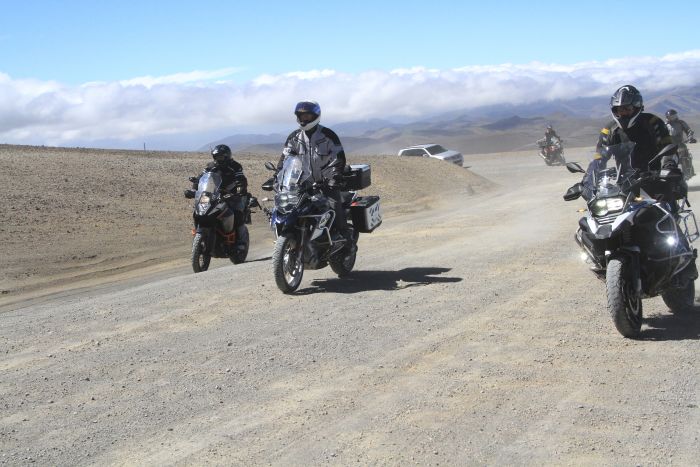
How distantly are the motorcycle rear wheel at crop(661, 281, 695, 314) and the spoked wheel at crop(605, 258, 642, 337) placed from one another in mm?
910

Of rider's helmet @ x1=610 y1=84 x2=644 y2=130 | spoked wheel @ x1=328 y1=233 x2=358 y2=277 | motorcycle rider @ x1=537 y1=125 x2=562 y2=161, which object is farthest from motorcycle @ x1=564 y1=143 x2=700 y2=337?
motorcycle rider @ x1=537 y1=125 x2=562 y2=161

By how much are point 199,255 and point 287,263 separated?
3980mm

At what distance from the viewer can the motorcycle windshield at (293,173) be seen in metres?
10.2

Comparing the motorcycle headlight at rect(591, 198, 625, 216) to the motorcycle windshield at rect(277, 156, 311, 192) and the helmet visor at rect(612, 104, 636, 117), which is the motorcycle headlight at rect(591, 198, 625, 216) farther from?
the motorcycle windshield at rect(277, 156, 311, 192)

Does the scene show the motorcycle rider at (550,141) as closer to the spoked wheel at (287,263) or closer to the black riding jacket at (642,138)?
the spoked wheel at (287,263)

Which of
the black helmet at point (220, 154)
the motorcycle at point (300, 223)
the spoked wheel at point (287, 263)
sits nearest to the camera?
the spoked wheel at point (287, 263)

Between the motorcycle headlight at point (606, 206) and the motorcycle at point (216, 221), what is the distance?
7479 mm

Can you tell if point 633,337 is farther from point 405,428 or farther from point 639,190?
point 405,428

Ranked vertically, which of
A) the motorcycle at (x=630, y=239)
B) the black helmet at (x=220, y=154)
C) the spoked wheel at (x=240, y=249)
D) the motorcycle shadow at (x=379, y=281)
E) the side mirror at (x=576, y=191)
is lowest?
the motorcycle shadow at (x=379, y=281)

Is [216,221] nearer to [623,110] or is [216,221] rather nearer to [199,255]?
[199,255]

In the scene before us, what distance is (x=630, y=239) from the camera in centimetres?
716

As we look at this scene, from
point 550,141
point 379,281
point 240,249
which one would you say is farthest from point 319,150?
point 550,141

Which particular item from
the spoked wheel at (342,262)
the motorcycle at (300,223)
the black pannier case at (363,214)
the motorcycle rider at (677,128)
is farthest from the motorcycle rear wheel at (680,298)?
the motorcycle rider at (677,128)

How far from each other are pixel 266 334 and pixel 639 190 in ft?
11.6
